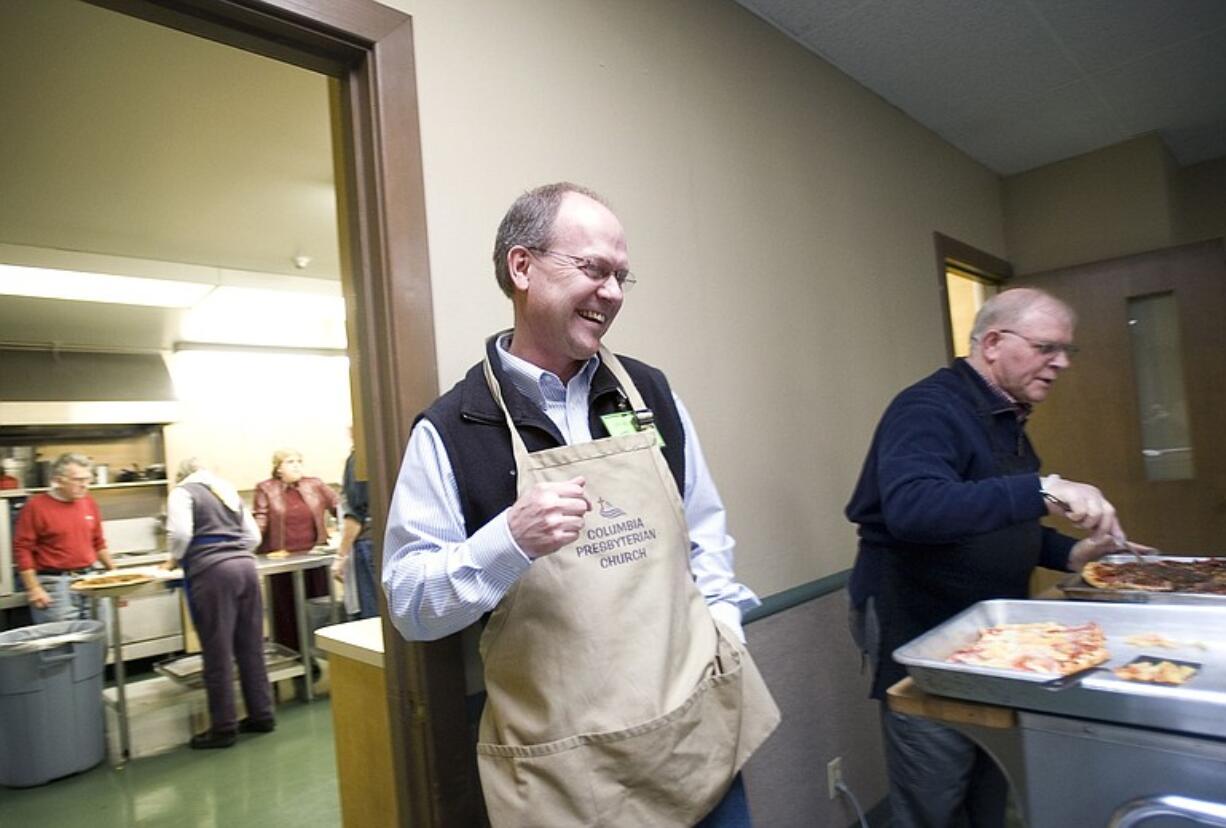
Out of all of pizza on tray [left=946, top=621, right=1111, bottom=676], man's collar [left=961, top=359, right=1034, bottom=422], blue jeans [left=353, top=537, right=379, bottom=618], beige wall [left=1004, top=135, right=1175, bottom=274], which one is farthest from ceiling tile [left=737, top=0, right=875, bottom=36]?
blue jeans [left=353, top=537, right=379, bottom=618]

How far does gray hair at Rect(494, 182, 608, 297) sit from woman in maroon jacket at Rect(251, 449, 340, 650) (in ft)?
14.8

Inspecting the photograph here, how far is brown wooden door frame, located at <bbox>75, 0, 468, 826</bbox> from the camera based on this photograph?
4.22 ft

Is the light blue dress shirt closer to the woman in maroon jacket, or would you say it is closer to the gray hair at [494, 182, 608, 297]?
the gray hair at [494, 182, 608, 297]

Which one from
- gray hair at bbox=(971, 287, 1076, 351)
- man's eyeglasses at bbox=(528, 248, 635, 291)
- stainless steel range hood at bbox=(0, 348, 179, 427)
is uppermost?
stainless steel range hood at bbox=(0, 348, 179, 427)

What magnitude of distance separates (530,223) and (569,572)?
54cm

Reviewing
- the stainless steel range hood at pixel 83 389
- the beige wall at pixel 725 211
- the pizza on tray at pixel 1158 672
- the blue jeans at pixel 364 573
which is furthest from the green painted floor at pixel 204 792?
the stainless steel range hood at pixel 83 389

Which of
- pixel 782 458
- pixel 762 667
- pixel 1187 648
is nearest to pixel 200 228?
pixel 782 458

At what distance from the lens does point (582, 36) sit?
180 centimetres

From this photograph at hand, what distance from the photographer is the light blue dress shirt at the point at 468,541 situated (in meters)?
0.96

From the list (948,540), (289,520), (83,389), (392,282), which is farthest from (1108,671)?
(83,389)

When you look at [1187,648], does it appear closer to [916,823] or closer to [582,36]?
[916,823]

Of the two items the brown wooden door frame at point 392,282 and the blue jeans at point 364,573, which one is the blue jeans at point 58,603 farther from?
the brown wooden door frame at point 392,282

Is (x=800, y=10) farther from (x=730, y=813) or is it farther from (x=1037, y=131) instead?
(x=730, y=813)

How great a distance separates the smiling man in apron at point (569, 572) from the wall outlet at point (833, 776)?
123cm
